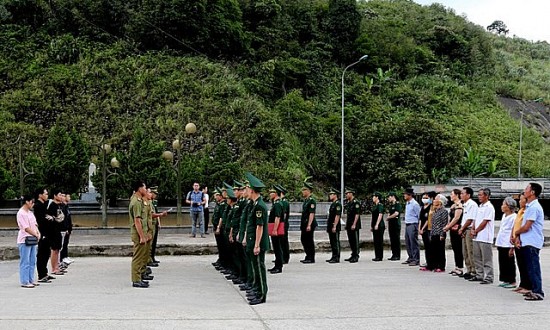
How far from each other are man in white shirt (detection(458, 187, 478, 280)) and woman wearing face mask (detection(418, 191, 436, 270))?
4.50ft

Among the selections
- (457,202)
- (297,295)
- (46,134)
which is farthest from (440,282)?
(46,134)

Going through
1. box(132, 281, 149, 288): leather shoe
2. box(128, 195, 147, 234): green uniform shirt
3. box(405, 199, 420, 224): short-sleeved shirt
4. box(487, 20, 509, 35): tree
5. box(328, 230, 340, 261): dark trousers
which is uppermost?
box(487, 20, 509, 35): tree

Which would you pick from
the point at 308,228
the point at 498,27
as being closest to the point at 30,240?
the point at 308,228

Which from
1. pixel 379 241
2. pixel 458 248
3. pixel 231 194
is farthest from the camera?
pixel 379 241

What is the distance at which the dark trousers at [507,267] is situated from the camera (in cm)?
1173

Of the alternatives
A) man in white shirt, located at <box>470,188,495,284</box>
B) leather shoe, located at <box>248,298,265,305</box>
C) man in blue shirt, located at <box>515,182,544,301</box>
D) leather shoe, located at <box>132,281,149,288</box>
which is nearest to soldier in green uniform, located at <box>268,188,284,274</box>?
leather shoe, located at <box>132,281,149,288</box>

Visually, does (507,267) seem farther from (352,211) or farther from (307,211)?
(307,211)

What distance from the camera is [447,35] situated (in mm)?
64062

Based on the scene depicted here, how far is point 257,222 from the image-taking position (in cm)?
1002

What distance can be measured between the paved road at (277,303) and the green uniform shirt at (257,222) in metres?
0.87

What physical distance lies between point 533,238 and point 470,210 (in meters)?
2.19

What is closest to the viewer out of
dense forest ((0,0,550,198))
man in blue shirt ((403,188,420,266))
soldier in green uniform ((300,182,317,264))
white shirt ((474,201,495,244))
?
white shirt ((474,201,495,244))

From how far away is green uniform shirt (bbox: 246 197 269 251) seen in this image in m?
9.99

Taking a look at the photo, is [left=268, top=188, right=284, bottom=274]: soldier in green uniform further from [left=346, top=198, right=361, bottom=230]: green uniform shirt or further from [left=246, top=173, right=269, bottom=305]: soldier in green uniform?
[left=246, top=173, right=269, bottom=305]: soldier in green uniform
